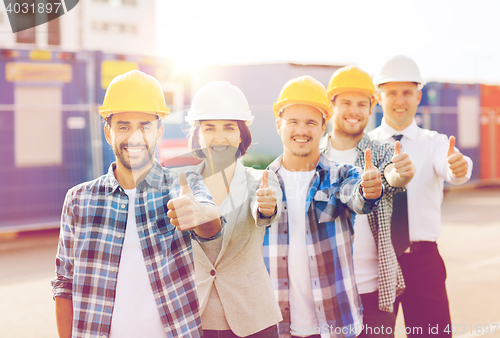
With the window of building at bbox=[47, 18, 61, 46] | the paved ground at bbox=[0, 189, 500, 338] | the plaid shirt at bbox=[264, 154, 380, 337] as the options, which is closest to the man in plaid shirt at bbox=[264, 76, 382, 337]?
the plaid shirt at bbox=[264, 154, 380, 337]

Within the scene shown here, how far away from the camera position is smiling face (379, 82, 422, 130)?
328 cm

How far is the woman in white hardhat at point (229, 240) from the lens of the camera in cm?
217

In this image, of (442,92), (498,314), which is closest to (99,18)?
(442,92)

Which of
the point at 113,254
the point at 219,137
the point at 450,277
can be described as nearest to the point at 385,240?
the point at 219,137

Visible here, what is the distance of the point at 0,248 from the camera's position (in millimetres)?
8070

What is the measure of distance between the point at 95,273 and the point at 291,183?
3.69ft

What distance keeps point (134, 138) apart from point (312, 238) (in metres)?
1.06

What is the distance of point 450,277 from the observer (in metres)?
6.05

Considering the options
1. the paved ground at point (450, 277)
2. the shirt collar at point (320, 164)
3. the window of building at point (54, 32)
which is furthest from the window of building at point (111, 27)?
the shirt collar at point (320, 164)

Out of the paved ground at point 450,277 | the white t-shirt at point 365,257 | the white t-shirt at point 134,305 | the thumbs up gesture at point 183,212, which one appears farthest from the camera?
the paved ground at point 450,277

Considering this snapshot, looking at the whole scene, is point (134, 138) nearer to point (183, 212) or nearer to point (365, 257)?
point (183, 212)

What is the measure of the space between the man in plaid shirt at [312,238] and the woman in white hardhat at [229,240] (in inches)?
10.9

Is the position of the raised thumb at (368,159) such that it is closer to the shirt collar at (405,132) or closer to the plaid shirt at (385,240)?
the plaid shirt at (385,240)

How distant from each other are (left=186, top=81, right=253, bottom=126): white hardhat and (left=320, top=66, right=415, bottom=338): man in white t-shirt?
3.09ft
